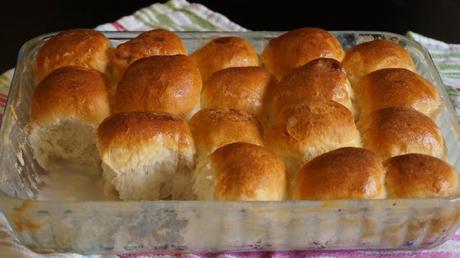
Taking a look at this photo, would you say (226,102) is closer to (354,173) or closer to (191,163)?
(191,163)

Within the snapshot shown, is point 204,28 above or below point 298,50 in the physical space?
below

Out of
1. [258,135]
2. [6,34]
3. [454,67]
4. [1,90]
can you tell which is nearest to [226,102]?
[258,135]

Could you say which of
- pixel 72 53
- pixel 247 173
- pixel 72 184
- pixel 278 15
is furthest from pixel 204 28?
pixel 247 173

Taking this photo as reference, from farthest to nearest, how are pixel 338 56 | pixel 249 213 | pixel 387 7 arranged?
pixel 387 7, pixel 338 56, pixel 249 213

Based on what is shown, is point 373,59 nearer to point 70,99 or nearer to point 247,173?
point 247,173

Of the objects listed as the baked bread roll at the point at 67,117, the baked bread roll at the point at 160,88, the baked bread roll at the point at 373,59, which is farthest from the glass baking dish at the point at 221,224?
the baked bread roll at the point at 373,59

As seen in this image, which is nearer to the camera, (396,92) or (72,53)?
(396,92)
